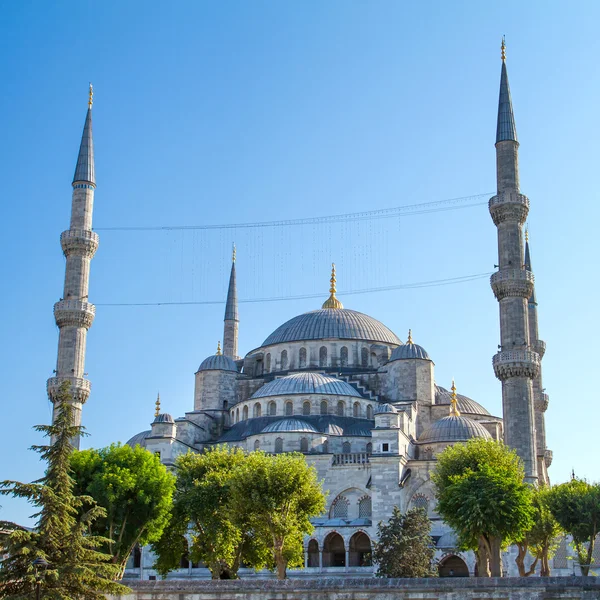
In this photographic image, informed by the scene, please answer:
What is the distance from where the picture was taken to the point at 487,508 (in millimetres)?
29672

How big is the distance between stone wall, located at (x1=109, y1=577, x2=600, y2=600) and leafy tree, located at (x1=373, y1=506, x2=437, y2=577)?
980 centimetres

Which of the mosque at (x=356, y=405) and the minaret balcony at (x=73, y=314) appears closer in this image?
the mosque at (x=356, y=405)

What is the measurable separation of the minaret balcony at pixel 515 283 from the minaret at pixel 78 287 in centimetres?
1715

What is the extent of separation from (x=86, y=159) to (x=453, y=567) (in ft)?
77.4

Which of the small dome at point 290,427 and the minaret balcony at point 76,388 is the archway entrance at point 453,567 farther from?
the minaret balcony at point 76,388

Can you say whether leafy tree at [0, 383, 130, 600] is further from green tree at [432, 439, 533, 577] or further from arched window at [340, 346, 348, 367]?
arched window at [340, 346, 348, 367]

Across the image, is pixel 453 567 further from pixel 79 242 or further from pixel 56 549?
pixel 56 549

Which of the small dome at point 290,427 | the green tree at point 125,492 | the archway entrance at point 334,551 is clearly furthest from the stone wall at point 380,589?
the small dome at point 290,427

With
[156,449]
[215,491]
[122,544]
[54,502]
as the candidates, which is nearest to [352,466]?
[156,449]

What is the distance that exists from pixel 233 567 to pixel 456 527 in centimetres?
732

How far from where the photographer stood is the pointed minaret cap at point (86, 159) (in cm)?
4325

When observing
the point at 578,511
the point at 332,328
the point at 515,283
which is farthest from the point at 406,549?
the point at 332,328

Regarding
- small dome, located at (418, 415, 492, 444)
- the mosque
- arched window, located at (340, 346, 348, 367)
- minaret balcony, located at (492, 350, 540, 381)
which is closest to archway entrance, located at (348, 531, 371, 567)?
the mosque

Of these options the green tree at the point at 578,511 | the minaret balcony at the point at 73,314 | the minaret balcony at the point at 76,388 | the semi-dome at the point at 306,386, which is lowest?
the green tree at the point at 578,511
